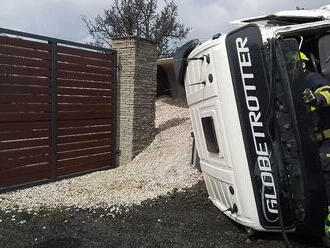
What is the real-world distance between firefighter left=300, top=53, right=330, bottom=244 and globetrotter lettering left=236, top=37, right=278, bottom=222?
0.43 metres

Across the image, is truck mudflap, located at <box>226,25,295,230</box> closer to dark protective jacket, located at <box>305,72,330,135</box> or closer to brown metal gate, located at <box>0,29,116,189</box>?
dark protective jacket, located at <box>305,72,330,135</box>

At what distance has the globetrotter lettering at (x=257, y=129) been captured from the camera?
4016 mm

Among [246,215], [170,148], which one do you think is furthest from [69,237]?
[170,148]

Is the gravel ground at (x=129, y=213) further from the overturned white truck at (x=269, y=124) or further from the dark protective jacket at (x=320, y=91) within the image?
the dark protective jacket at (x=320, y=91)

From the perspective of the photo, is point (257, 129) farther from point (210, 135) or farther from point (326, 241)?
point (326, 241)

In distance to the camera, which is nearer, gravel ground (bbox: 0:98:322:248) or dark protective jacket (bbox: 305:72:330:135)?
dark protective jacket (bbox: 305:72:330:135)

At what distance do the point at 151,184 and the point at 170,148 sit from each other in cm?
208

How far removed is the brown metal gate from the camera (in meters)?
7.68

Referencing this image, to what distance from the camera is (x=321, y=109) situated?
3988 mm

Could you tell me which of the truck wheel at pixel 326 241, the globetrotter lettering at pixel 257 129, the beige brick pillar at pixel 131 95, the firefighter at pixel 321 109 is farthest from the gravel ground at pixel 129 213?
the firefighter at pixel 321 109

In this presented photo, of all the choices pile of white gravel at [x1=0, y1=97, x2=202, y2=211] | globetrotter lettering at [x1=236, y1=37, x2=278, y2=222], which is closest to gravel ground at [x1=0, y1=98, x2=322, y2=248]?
pile of white gravel at [x1=0, y1=97, x2=202, y2=211]

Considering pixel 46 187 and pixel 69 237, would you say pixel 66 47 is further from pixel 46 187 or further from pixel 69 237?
pixel 69 237

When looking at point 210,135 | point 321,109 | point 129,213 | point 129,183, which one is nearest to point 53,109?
point 129,183

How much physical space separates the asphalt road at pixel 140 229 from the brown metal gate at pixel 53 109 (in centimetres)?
182
